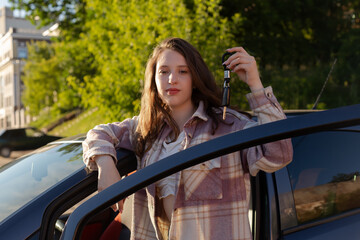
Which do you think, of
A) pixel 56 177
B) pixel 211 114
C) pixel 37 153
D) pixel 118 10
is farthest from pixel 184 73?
pixel 118 10

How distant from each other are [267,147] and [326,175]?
1.28 feet

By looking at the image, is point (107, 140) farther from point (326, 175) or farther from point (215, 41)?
point (215, 41)

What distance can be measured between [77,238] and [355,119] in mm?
921

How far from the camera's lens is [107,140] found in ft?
6.03

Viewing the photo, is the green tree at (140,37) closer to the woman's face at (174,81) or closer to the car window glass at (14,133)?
the woman's face at (174,81)

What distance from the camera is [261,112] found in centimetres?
158

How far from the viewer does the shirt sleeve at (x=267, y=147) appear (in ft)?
5.01

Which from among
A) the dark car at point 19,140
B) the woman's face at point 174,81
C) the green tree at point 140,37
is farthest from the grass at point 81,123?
the woman's face at point 174,81

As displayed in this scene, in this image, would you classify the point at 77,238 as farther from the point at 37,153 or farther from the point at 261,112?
the point at 37,153

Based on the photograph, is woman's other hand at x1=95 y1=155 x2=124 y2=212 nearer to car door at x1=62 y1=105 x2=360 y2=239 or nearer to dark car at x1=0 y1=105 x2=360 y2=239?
dark car at x1=0 y1=105 x2=360 y2=239

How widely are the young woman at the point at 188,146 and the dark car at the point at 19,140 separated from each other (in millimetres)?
14056

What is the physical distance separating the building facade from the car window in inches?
2484

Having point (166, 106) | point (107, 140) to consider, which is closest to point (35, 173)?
point (107, 140)

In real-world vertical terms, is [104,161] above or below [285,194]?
above
